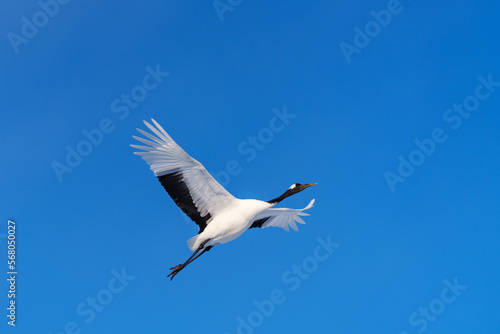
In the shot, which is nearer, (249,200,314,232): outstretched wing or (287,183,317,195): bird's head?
(287,183,317,195): bird's head

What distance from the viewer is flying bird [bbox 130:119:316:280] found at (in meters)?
13.8

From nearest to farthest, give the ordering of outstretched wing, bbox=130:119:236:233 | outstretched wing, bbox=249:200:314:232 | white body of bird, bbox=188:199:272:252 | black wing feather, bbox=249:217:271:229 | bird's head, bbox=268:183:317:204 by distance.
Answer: outstretched wing, bbox=130:119:236:233 → white body of bird, bbox=188:199:272:252 → bird's head, bbox=268:183:317:204 → outstretched wing, bbox=249:200:314:232 → black wing feather, bbox=249:217:271:229

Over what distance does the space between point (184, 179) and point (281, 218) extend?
488 centimetres

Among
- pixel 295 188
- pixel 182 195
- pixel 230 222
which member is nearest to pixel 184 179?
pixel 182 195

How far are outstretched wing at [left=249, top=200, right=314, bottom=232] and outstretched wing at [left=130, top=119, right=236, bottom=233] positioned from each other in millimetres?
2496

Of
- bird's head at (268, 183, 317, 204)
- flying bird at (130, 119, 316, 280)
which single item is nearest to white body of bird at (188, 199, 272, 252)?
flying bird at (130, 119, 316, 280)

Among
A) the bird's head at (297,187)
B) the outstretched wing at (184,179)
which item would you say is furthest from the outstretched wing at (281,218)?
the outstretched wing at (184,179)

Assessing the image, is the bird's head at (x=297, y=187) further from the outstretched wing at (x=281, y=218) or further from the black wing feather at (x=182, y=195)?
the black wing feather at (x=182, y=195)

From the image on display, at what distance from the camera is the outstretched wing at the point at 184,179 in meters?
13.8

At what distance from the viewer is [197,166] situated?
14.0 m

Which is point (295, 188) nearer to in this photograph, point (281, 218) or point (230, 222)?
point (281, 218)

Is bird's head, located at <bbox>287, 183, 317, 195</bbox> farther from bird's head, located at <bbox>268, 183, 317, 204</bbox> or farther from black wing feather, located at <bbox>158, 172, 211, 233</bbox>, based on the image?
black wing feather, located at <bbox>158, 172, 211, 233</bbox>

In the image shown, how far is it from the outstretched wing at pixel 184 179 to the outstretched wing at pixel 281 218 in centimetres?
250

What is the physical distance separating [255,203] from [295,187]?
1713 millimetres
